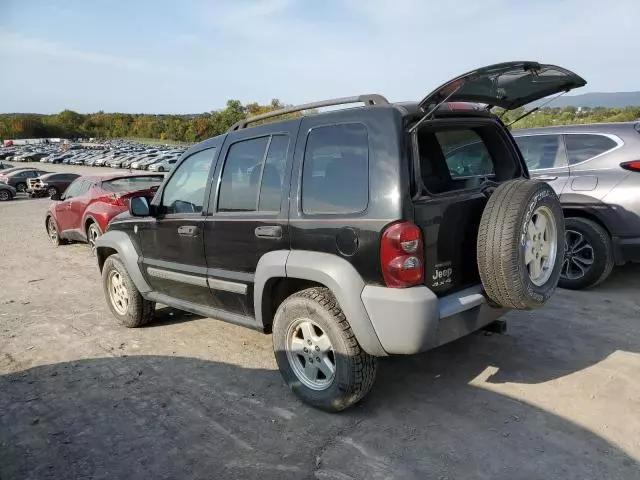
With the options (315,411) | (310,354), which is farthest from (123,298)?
(315,411)

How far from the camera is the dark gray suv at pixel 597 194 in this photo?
525cm

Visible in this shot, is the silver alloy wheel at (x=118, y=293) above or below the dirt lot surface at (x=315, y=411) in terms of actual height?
above

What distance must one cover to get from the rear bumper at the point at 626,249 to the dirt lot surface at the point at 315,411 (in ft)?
2.09

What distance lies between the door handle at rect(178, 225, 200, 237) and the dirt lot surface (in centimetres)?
109

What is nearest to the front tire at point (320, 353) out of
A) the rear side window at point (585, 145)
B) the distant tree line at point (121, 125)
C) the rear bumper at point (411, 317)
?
the rear bumper at point (411, 317)

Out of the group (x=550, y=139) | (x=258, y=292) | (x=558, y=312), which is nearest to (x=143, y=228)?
(x=258, y=292)

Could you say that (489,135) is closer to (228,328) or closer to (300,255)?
(300,255)

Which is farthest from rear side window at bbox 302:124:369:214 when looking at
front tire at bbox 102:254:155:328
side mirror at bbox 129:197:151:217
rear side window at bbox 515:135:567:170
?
rear side window at bbox 515:135:567:170

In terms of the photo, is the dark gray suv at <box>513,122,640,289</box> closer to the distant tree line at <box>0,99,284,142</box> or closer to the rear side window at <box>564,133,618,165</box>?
the rear side window at <box>564,133,618,165</box>

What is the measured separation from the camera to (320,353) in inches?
132

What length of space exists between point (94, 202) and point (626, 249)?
27.7 ft

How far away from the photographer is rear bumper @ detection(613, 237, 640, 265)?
523cm

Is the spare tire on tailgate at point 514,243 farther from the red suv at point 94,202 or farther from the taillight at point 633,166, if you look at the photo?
the red suv at point 94,202

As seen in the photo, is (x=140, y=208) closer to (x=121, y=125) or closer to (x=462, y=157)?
(x=462, y=157)
